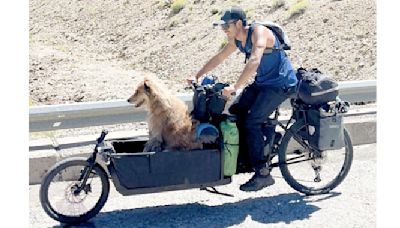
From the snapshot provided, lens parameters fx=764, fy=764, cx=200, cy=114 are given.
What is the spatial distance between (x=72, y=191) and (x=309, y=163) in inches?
Answer: 94.5

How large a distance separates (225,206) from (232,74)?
11.5 meters

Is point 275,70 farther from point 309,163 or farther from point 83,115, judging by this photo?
point 83,115

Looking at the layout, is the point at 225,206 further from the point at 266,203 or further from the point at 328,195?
the point at 328,195

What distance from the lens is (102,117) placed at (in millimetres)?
8211

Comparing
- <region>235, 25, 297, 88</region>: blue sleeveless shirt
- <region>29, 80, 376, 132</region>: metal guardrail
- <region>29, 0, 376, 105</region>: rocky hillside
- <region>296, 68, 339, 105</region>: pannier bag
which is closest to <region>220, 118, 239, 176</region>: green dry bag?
<region>235, 25, 297, 88</region>: blue sleeveless shirt

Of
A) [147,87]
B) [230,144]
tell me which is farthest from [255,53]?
[147,87]

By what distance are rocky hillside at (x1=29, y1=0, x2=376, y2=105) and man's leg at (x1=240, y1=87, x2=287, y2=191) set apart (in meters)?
8.03

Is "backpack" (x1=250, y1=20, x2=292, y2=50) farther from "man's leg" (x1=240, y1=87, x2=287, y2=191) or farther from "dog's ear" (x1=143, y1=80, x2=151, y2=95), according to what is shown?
"dog's ear" (x1=143, y1=80, x2=151, y2=95)

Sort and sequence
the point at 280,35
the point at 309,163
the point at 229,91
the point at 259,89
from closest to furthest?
1. the point at 229,91
2. the point at 280,35
3. the point at 259,89
4. the point at 309,163

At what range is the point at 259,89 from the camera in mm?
7203

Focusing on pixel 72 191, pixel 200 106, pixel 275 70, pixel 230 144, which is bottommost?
pixel 72 191

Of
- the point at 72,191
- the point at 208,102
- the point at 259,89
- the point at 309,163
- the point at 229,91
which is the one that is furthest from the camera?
the point at 309,163

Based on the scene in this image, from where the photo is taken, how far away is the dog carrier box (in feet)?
21.9

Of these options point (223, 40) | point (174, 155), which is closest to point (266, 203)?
point (174, 155)
